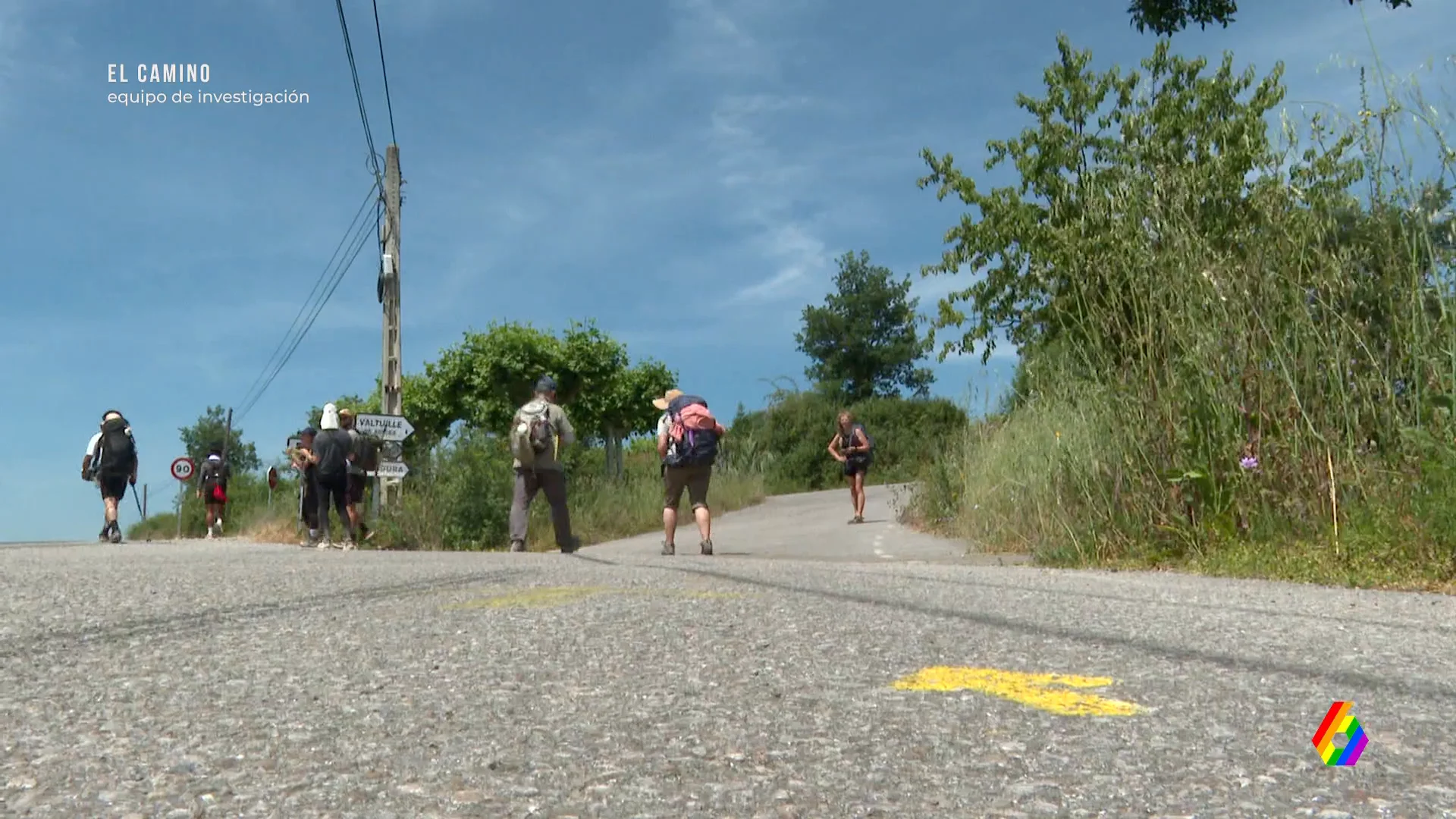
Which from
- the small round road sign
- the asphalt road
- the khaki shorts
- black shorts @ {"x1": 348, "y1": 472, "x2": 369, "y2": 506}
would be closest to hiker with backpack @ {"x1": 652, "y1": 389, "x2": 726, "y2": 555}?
the khaki shorts

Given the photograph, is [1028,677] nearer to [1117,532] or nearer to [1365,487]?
[1365,487]

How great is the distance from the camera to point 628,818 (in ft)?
6.68

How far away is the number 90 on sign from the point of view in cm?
3111

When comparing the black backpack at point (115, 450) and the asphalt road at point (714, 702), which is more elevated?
the black backpack at point (115, 450)

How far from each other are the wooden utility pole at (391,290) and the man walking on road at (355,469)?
278 cm

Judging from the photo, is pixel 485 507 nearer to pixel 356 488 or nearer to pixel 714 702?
pixel 356 488

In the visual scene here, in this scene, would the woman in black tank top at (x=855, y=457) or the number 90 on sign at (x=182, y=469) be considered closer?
the woman in black tank top at (x=855, y=457)

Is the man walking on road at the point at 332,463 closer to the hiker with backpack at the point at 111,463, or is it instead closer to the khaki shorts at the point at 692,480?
the hiker with backpack at the point at 111,463

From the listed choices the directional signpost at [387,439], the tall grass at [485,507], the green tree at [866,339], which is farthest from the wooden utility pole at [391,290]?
the green tree at [866,339]

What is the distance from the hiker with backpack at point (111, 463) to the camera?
15.1 meters

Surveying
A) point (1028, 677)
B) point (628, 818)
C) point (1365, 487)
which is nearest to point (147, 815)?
point (628, 818)

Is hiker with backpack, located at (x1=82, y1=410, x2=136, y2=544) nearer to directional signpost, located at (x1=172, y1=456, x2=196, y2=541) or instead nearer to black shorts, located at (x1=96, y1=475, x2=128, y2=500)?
black shorts, located at (x1=96, y1=475, x2=128, y2=500)

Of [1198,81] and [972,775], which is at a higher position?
[1198,81]

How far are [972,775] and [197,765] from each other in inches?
57.3
